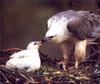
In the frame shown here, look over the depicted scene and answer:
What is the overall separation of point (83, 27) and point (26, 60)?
674mm

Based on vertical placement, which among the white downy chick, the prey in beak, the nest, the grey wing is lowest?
the nest

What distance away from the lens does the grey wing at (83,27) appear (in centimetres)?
696

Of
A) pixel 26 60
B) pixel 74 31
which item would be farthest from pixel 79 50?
pixel 26 60

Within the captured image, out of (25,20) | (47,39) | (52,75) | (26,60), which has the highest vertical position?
(25,20)

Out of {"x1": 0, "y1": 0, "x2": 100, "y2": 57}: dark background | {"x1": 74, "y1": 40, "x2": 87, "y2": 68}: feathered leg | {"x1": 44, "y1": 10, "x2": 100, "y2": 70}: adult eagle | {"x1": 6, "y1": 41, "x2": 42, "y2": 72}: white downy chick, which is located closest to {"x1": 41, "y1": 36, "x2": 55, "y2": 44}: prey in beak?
{"x1": 44, "y1": 10, "x2": 100, "y2": 70}: adult eagle

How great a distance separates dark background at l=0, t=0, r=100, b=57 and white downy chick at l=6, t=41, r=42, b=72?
A: 201 cm

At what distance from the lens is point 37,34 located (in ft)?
31.9

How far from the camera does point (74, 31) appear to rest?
6.96 m

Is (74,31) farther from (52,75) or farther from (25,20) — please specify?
(25,20)

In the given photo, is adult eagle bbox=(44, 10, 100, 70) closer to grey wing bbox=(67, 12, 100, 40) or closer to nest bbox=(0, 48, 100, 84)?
grey wing bbox=(67, 12, 100, 40)

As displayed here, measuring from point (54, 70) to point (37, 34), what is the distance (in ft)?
9.71

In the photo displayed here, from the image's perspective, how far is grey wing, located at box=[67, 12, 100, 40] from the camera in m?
6.96

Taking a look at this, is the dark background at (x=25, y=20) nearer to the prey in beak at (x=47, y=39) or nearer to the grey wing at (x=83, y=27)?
the grey wing at (x=83, y=27)

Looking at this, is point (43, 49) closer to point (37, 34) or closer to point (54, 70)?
point (37, 34)
